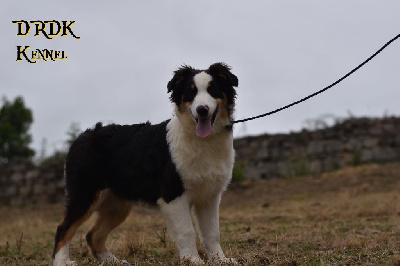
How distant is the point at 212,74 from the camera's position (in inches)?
205

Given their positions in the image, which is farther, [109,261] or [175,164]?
[109,261]

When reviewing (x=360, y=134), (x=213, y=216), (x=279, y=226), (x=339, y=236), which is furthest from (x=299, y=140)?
(x=213, y=216)

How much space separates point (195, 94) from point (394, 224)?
4.56 m

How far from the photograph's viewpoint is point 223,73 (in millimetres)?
5180

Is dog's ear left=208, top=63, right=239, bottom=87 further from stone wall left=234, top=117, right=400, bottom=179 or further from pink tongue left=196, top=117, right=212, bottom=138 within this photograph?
stone wall left=234, top=117, right=400, bottom=179

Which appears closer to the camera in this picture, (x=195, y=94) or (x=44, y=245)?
(x=195, y=94)

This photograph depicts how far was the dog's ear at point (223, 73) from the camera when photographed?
518 centimetres

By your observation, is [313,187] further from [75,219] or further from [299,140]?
[75,219]

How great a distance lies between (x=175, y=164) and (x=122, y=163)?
733 millimetres

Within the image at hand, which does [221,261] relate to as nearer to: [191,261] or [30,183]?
[191,261]

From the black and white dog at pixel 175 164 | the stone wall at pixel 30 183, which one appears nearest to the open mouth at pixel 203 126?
the black and white dog at pixel 175 164

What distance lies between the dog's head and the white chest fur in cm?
12

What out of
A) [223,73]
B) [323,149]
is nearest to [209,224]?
[223,73]

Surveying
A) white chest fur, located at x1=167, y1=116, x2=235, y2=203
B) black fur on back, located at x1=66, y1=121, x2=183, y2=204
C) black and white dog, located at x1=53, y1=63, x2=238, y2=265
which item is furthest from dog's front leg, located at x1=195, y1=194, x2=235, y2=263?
black fur on back, located at x1=66, y1=121, x2=183, y2=204
